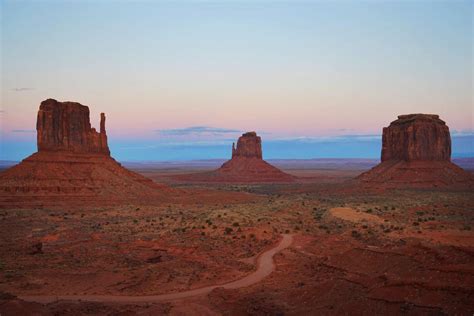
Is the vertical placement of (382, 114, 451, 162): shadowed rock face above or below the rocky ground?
above

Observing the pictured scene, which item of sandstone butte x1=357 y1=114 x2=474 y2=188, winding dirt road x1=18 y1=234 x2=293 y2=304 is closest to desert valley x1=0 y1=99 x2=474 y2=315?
winding dirt road x1=18 y1=234 x2=293 y2=304

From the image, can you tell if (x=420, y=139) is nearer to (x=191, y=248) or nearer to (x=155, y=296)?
(x=191, y=248)

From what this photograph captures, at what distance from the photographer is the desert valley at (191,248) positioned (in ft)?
49.5

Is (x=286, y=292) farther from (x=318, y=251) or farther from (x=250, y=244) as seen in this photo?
(x=250, y=244)

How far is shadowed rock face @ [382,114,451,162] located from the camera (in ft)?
→ 242

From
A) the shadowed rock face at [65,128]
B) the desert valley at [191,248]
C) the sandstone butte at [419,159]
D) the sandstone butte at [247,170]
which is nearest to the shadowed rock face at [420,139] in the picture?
the sandstone butte at [419,159]

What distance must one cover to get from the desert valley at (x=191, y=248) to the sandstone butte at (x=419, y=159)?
7796 mm

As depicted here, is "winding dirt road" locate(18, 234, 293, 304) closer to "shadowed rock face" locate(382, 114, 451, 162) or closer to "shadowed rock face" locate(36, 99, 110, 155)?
"shadowed rock face" locate(36, 99, 110, 155)

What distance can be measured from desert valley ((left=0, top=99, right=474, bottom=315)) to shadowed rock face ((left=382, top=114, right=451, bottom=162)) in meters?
12.5

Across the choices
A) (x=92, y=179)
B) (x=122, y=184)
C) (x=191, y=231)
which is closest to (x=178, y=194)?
(x=122, y=184)

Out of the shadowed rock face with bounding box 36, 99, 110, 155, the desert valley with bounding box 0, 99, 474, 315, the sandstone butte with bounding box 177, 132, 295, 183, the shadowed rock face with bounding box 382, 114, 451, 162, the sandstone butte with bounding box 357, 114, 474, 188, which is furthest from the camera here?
the sandstone butte with bounding box 177, 132, 295, 183

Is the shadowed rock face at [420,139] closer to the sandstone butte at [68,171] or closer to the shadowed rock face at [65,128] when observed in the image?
the sandstone butte at [68,171]

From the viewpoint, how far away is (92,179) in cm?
5603

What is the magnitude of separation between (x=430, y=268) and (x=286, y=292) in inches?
242
